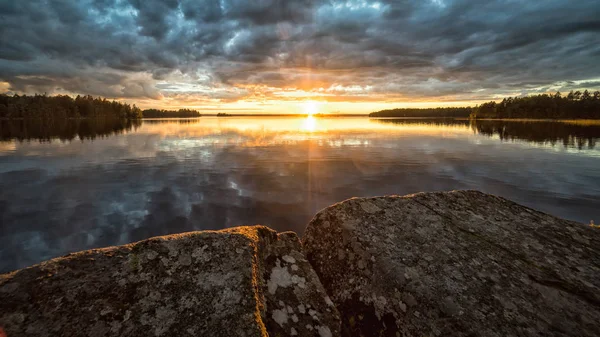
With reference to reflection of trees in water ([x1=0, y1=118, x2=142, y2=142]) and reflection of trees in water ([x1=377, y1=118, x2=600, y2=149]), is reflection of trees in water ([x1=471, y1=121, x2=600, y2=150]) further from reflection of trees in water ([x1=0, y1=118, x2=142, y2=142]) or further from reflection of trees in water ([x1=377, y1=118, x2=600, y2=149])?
reflection of trees in water ([x1=0, y1=118, x2=142, y2=142])

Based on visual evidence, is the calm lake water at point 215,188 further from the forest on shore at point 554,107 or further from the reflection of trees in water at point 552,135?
the forest on shore at point 554,107

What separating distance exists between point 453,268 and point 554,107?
758ft

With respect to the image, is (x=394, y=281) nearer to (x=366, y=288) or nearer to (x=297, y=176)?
(x=366, y=288)

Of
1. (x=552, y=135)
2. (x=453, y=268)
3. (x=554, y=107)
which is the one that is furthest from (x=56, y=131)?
(x=554, y=107)

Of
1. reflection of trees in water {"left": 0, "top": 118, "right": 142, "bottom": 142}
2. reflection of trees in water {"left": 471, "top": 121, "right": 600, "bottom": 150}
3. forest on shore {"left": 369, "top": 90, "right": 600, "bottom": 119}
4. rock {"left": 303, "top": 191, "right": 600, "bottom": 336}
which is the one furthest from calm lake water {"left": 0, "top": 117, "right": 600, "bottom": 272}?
forest on shore {"left": 369, "top": 90, "right": 600, "bottom": 119}

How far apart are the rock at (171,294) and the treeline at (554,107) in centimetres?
22158

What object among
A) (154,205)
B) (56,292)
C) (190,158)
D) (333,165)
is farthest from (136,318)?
(190,158)

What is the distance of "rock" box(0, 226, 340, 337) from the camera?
6.73 ft

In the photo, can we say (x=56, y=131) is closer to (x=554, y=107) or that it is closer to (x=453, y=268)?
(x=453, y=268)

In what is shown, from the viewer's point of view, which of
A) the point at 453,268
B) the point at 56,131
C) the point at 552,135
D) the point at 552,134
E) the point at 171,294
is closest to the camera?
the point at 171,294

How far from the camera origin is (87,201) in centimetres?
1534

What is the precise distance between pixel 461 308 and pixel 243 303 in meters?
1.98

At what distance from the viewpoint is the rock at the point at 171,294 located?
2051 mm

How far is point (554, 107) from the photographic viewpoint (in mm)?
168125
